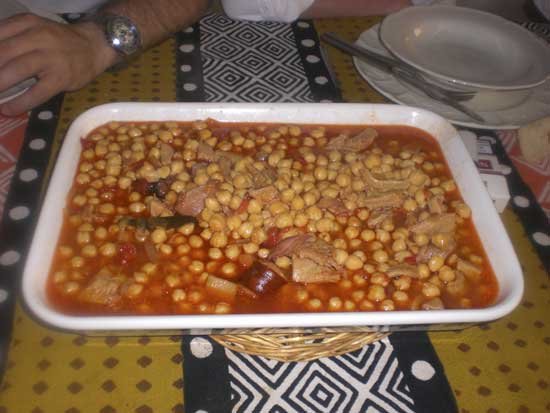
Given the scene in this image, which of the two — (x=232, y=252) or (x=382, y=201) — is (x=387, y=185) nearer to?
(x=382, y=201)

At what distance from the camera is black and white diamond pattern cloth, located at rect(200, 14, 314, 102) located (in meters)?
2.57

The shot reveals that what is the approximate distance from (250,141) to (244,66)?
75cm

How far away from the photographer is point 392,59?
8.30 ft

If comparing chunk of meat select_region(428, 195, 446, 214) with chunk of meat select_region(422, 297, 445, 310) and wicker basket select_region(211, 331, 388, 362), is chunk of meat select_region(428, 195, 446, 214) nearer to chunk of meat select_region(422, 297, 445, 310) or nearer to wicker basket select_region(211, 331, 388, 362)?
chunk of meat select_region(422, 297, 445, 310)

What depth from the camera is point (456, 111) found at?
2.37 m

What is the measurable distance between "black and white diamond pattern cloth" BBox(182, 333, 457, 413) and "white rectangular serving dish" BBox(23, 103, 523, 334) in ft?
0.56

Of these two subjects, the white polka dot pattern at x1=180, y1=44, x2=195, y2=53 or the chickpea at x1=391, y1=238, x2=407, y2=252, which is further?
the white polka dot pattern at x1=180, y1=44, x2=195, y2=53

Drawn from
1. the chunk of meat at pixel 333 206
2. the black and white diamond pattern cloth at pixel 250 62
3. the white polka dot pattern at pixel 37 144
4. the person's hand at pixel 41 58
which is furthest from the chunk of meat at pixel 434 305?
the person's hand at pixel 41 58

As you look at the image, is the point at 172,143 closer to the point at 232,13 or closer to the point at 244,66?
the point at 244,66

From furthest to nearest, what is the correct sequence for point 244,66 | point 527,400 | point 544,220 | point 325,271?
point 244,66 < point 544,220 < point 325,271 < point 527,400

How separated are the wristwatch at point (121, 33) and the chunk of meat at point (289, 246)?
1342mm

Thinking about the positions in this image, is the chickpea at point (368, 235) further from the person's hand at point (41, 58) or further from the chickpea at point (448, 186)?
the person's hand at point (41, 58)

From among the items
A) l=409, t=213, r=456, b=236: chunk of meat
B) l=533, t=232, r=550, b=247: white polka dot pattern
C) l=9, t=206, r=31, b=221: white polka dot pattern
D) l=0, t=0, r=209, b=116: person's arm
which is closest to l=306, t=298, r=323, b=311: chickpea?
l=409, t=213, r=456, b=236: chunk of meat

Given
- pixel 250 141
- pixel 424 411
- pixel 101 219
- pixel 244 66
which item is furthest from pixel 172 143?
pixel 424 411
